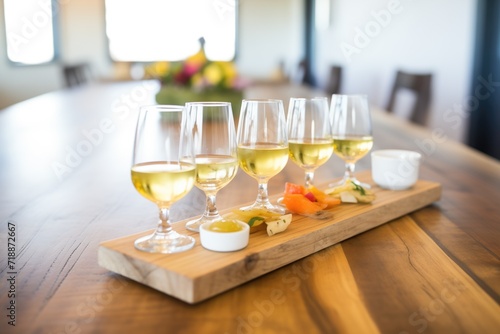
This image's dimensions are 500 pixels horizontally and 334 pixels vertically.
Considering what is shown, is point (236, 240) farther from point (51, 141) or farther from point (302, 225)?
point (51, 141)

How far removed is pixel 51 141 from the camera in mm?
1981

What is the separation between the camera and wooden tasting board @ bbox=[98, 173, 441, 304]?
73cm

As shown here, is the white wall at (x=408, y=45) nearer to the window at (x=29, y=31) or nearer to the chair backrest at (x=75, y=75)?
the chair backrest at (x=75, y=75)

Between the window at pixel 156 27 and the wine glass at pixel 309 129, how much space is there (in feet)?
21.8

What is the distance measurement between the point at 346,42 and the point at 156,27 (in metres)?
2.91

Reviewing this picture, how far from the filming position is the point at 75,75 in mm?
4996

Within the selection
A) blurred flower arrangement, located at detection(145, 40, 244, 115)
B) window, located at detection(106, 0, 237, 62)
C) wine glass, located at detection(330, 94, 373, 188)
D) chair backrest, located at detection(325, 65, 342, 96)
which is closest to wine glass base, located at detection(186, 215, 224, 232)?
wine glass, located at detection(330, 94, 373, 188)

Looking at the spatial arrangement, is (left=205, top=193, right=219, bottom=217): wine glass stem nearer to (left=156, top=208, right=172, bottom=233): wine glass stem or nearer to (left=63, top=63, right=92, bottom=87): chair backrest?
(left=156, top=208, right=172, bottom=233): wine glass stem

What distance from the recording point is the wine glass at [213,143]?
895 millimetres

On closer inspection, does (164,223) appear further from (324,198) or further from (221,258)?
(324,198)

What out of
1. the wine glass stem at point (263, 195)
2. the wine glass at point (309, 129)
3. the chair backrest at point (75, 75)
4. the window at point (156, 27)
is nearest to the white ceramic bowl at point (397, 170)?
the wine glass at point (309, 129)

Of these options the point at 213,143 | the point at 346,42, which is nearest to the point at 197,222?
the point at 213,143

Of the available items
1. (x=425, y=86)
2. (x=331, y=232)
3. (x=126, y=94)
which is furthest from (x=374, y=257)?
(x=126, y=94)

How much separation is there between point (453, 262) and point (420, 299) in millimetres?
163
